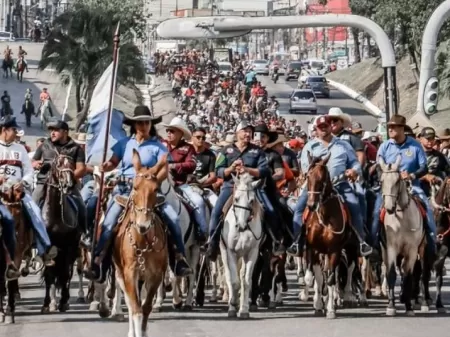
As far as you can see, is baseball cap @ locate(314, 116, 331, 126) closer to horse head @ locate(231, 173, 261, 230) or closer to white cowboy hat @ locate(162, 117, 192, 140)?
horse head @ locate(231, 173, 261, 230)

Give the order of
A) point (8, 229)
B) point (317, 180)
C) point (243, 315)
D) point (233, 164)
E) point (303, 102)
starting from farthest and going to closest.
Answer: point (303, 102)
point (233, 164)
point (243, 315)
point (317, 180)
point (8, 229)

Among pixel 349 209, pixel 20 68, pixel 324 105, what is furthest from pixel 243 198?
pixel 324 105

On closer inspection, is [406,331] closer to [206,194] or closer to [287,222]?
[287,222]

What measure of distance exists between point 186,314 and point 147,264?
12.1ft

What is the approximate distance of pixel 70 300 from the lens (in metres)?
22.9

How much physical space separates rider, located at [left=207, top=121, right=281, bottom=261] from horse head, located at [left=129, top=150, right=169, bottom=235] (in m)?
3.79

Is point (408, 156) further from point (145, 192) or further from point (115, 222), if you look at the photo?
point (145, 192)

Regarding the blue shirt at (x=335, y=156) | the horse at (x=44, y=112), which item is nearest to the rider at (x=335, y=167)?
the blue shirt at (x=335, y=156)

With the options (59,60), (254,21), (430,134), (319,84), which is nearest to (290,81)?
(319,84)

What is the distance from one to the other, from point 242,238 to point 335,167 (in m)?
1.58

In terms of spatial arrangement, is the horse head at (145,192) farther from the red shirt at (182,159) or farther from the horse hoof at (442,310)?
the horse hoof at (442,310)

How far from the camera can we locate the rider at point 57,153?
20.9 metres

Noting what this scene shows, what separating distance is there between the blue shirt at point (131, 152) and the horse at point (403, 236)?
368cm

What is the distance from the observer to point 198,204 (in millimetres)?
21469
